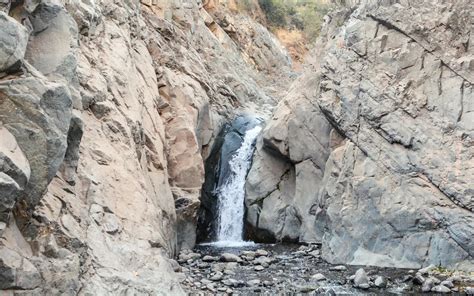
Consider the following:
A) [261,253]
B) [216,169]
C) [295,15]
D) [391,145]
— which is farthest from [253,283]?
[295,15]

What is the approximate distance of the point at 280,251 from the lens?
18.2 m

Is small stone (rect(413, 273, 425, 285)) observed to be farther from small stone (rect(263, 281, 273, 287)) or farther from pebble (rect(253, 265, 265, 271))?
pebble (rect(253, 265, 265, 271))

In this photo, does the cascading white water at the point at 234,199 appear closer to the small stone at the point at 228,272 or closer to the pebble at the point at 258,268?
the pebble at the point at 258,268

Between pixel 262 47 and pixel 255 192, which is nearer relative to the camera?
pixel 255 192

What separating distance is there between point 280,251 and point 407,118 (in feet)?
20.9

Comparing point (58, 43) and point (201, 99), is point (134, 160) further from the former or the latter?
point (201, 99)

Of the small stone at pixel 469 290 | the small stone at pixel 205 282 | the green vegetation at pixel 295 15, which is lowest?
the small stone at pixel 205 282

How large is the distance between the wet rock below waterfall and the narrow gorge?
8cm

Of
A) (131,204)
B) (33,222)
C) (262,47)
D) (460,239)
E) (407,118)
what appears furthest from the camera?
(262,47)

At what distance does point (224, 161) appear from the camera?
23.9 metres

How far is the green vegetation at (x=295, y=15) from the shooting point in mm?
49000

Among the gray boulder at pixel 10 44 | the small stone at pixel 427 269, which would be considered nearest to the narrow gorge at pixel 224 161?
the gray boulder at pixel 10 44

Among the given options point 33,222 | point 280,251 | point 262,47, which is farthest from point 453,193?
point 262,47

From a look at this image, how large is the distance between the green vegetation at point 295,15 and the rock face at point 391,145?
29.9m
